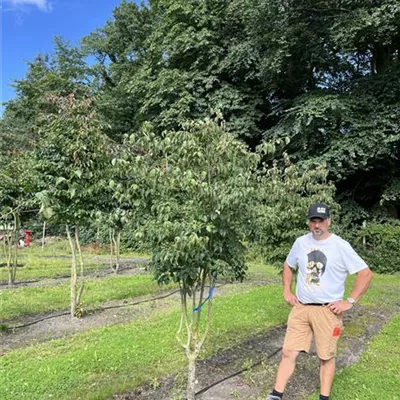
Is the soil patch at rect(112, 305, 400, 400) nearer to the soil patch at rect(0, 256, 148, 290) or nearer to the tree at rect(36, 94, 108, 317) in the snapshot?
the tree at rect(36, 94, 108, 317)

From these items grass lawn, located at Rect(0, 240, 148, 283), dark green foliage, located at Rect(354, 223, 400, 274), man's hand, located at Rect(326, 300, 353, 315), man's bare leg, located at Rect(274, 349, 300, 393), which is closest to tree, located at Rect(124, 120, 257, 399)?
man's bare leg, located at Rect(274, 349, 300, 393)

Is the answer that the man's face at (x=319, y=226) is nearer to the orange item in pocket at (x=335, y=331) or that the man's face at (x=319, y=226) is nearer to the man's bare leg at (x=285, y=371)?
the orange item in pocket at (x=335, y=331)

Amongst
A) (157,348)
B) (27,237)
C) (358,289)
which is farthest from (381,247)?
(27,237)

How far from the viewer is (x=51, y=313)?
23.3 feet

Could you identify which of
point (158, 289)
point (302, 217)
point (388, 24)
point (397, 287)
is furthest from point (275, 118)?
point (302, 217)

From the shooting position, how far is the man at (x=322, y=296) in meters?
3.36

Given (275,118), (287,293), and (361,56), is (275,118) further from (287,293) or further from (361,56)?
(287,293)

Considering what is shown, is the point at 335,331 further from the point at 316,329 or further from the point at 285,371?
the point at 285,371

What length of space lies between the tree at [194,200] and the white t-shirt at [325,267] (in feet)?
1.82

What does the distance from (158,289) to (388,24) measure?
10.6m

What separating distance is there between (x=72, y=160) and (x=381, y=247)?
37.1 ft

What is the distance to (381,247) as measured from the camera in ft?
46.1

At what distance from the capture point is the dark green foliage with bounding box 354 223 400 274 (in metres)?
13.7

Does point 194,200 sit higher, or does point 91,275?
point 194,200
